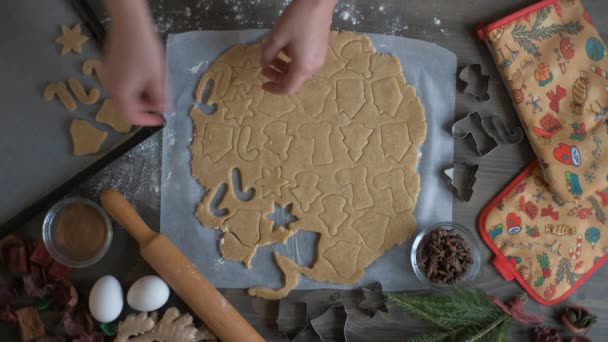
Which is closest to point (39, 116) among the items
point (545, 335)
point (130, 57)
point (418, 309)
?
point (130, 57)

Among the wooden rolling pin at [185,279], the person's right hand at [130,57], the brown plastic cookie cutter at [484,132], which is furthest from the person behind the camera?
the brown plastic cookie cutter at [484,132]

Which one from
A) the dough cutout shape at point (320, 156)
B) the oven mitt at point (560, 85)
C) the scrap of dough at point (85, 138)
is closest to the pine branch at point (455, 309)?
the dough cutout shape at point (320, 156)

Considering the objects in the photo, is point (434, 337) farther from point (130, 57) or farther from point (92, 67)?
point (92, 67)

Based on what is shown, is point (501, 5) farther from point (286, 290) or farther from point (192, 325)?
point (192, 325)

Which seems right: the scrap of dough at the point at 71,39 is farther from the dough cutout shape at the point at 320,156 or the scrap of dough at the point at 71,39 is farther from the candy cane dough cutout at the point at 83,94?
the dough cutout shape at the point at 320,156

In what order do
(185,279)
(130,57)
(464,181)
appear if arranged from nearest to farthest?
(130,57) < (185,279) < (464,181)

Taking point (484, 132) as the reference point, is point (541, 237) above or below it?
below
